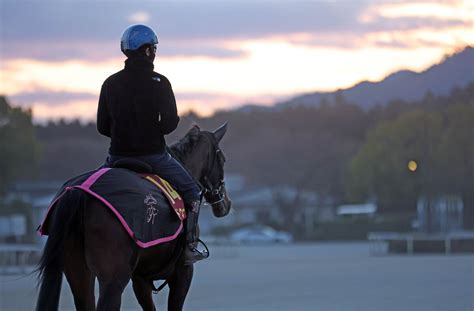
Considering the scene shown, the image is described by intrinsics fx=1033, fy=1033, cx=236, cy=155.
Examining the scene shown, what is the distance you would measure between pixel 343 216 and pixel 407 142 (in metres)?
21.3

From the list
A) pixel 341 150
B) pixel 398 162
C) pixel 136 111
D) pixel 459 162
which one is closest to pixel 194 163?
pixel 136 111

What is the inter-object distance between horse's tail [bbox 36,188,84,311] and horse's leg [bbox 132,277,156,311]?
42.5 inches

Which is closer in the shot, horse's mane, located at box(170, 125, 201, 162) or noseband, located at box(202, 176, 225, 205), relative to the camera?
horse's mane, located at box(170, 125, 201, 162)

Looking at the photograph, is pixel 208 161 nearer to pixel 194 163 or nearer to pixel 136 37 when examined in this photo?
pixel 194 163

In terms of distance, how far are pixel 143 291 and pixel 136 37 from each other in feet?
6.94

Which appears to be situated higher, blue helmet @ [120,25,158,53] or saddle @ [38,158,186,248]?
blue helmet @ [120,25,158,53]

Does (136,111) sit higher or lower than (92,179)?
higher

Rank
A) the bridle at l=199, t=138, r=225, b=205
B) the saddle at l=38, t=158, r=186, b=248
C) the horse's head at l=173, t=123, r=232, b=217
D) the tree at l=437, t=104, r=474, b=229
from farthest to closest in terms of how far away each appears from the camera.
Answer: the tree at l=437, t=104, r=474, b=229 → the bridle at l=199, t=138, r=225, b=205 → the horse's head at l=173, t=123, r=232, b=217 → the saddle at l=38, t=158, r=186, b=248

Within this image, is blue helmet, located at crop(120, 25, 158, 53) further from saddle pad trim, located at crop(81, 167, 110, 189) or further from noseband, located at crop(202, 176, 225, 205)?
noseband, located at crop(202, 176, 225, 205)

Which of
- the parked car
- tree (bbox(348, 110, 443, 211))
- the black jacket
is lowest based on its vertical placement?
the parked car

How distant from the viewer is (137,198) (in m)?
7.80

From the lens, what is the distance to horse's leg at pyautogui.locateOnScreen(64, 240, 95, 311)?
774 centimetres

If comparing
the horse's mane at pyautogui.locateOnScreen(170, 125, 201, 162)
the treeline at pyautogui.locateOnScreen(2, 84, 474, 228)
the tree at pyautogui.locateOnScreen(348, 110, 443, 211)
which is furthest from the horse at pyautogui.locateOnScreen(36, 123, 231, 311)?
the tree at pyautogui.locateOnScreen(348, 110, 443, 211)

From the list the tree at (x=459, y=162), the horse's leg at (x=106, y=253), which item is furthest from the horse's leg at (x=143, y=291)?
the tree at (x=459, y=162)
